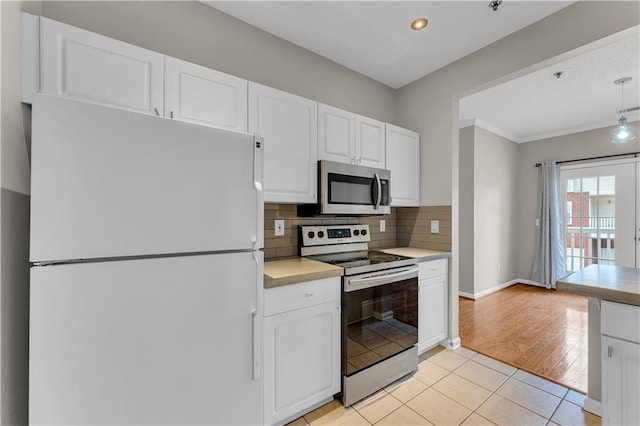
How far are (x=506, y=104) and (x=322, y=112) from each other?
2777 mm

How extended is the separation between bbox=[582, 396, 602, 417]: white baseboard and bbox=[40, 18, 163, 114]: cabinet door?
3.16 metres

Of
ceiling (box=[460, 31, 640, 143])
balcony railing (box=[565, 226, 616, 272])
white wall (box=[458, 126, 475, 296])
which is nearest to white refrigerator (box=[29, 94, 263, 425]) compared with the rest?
ceiling (box=[460, 31, 640, 143])

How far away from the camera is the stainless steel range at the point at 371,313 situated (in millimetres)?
1769

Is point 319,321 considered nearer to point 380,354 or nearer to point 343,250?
point 380,354

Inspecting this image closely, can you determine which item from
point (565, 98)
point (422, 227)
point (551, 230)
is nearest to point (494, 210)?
point (551, 230)

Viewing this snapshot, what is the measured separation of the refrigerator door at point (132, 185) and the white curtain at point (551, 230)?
520 centimetres

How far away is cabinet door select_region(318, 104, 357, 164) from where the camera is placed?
6.89 feet

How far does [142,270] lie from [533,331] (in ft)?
12.1

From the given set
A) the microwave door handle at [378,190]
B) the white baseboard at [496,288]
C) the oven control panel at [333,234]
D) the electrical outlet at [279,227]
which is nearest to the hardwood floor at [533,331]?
the white baseboard at [496,288]

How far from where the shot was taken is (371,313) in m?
Result: 1.90

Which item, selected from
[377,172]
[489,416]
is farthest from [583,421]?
[377,172]

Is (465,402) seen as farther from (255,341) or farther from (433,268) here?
(255,341)

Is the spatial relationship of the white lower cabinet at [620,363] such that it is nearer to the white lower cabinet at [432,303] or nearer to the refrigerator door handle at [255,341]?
the white lower cabinet at [432,303]

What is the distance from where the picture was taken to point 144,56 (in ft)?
4.66
